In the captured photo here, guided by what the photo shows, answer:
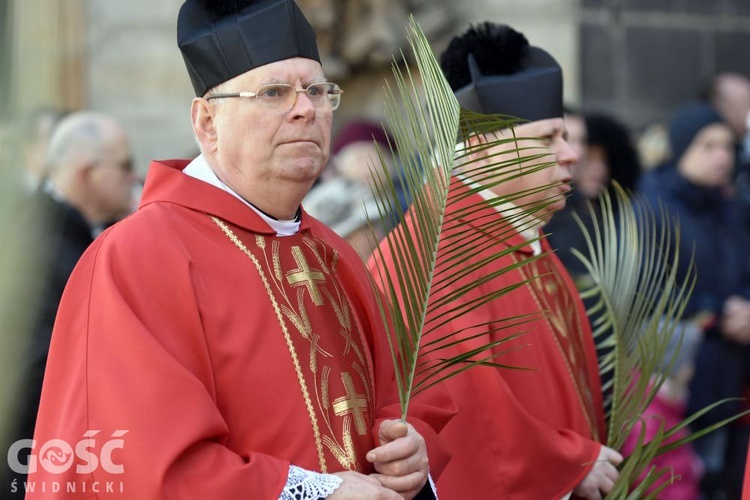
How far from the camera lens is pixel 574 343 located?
464cm

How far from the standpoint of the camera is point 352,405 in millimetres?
3363

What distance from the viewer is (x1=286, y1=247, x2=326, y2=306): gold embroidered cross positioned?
342 centimetres

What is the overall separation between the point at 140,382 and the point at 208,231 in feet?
1.64

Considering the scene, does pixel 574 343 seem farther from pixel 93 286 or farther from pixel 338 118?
pixel 338 118

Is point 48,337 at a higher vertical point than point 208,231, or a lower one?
lower

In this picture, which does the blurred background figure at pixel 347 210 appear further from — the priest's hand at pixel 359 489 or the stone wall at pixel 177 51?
the priest's hand at pixel 359 489

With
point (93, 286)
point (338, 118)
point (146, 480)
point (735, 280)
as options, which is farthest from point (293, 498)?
point (338, 118)

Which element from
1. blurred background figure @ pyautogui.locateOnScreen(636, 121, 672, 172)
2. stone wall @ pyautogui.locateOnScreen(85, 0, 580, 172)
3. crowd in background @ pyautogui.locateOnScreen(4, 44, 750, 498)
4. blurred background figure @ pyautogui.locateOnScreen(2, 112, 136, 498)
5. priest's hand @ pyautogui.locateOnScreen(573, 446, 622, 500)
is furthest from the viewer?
blurred background figure @ pyautogui.locateOnScreen(636, 121, 672, 172)

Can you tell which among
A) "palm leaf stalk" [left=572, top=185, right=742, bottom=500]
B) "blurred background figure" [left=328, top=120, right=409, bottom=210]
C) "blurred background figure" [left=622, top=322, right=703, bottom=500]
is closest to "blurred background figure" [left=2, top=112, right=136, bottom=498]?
"blurred background figure" [left=328, top=120, right=409, bottom=210]

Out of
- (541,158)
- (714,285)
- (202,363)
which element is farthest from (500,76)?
(714,285)

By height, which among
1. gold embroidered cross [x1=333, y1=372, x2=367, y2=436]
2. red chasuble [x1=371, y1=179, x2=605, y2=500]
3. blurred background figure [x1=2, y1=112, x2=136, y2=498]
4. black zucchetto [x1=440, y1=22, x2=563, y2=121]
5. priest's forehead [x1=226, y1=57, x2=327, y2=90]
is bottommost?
red chasuble [x1=371, y1=179, x2=605, y2=500]

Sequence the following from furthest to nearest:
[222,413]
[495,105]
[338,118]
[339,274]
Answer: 1. [338,118]
2. [495,105]
3. [339,274]
4. [222,413]

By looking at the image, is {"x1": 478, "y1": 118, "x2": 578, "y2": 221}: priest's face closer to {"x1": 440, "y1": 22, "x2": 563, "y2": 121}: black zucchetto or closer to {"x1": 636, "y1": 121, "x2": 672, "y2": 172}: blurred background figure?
{"x1": 440, "y1": 22, "x2": 563, "y2": 121}: black zucchetto

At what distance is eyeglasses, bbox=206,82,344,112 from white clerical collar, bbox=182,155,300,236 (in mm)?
A: 173
